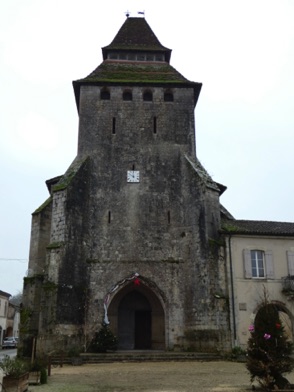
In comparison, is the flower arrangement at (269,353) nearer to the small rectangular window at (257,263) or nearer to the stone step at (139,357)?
the stone step at (139,357)

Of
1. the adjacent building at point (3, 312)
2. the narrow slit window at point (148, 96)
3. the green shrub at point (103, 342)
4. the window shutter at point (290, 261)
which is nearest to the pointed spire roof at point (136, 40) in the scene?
the narrow slit window at point (148, 96)

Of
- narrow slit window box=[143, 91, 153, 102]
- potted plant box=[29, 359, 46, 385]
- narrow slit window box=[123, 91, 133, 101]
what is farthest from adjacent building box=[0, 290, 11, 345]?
potted plant box=[29, 359, 46, 385]

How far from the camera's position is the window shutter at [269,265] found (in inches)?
829

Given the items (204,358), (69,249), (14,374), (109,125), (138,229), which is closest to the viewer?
(14,374)

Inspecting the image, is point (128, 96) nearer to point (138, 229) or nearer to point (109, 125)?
point (109, 125)

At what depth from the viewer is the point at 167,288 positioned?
21.2 meters

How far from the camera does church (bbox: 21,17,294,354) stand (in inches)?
781

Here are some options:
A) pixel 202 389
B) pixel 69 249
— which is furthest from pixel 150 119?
pixel 202 389

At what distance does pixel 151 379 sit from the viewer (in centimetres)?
1240

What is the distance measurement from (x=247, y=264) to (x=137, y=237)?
5722mm

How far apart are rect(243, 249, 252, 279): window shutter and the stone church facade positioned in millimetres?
1126

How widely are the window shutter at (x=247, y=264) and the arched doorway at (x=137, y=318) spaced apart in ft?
15.6

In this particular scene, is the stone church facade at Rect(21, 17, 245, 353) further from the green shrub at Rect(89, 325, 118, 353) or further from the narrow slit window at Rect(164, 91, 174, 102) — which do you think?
the green shrub at Rect(89, 325, 118, 353)

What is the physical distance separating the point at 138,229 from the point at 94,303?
14.4 feet
